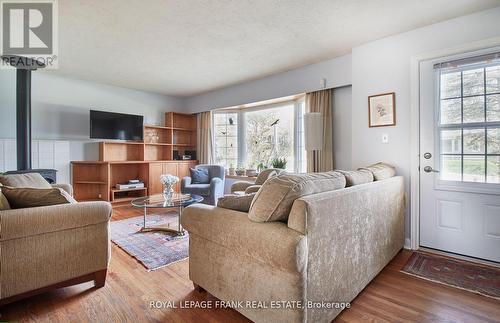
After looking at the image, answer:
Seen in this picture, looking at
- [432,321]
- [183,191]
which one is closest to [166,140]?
[183,191]

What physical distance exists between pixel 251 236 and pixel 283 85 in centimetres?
351

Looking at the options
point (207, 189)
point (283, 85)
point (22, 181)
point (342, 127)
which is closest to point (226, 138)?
point (207, 189)

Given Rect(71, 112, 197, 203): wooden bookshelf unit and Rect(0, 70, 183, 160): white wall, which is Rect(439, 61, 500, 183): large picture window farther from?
Rect(0, 70, 183, 160): white wall

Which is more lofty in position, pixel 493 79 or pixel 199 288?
pixel 493 79

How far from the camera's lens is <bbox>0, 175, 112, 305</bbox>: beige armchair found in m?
1.51

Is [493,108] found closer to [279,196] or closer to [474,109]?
[474,109]

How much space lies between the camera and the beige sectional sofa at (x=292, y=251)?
4.02 feet

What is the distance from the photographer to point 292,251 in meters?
1.16

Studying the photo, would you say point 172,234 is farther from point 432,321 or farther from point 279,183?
point 432,321

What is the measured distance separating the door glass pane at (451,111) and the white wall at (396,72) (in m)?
0.31

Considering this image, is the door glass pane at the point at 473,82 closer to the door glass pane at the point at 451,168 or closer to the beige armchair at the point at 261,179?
the door glass pane at the point at 451,168

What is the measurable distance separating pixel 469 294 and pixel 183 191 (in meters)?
3.87

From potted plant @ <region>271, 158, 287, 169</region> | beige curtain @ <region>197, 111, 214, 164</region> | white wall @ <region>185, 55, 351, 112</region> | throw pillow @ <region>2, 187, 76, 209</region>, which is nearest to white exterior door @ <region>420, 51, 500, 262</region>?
white wall @ <region>185, 55, 351, 112</region>

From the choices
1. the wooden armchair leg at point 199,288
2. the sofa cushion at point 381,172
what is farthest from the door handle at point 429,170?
the wooden armchair leg at point 199,288
